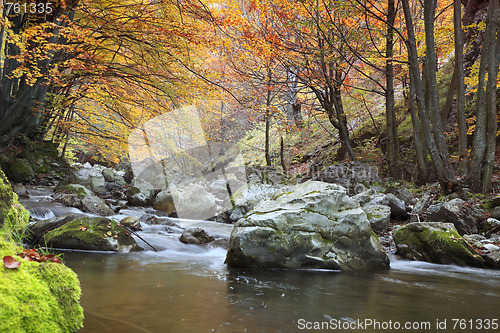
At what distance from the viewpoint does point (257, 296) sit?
3.27 m

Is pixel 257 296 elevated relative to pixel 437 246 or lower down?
lower down

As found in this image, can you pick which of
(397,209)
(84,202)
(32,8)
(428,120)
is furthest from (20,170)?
(428,120)

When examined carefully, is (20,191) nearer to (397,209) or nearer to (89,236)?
(89,236)

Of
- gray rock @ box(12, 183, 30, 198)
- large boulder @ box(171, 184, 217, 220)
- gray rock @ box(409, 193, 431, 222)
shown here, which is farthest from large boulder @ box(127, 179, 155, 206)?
gray rock @ box(409, 193, 431, 222)

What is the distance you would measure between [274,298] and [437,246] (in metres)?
3.55

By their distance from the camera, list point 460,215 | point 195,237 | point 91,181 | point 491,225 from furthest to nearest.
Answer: point 91,181 → point 195,237 → point 460,215 → point 491,225

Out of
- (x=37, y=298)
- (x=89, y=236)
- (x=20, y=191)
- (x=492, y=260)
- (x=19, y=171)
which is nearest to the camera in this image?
(x=37, y=298)

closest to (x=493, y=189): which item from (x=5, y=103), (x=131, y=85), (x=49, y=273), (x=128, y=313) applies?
(x=128, y=313)

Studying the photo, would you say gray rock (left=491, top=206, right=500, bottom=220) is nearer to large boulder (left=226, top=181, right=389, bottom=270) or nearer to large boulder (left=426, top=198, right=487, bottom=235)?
large boulder (left=426, top=198, right=487, bottom=235)

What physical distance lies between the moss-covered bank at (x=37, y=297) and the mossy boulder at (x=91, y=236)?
12.4 ft

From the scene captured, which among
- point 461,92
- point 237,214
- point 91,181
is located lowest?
point 237,214

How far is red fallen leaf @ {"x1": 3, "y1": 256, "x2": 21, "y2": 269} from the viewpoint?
5.25ft

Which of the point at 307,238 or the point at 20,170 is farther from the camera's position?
the point at 20,170

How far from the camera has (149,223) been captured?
8.31 meters
